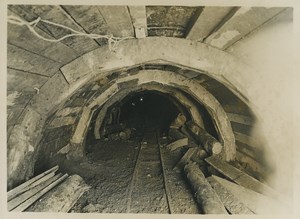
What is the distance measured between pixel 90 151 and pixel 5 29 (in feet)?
11.6

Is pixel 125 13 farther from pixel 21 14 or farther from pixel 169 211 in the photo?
pixel 169 211

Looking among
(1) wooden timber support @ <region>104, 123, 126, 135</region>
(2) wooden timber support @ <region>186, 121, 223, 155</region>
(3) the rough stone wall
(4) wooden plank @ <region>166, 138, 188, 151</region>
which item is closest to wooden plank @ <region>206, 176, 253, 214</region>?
(3) the rough stone wall

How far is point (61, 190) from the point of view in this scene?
2814 mm

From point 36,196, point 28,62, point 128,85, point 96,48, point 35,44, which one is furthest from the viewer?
point 128,85

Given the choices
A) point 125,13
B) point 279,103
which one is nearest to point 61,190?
point 125,13

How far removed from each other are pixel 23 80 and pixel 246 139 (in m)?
2.64

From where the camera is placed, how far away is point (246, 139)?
3.43m

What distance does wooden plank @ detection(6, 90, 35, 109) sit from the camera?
1.97 metres

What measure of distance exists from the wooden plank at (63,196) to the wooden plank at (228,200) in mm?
1551

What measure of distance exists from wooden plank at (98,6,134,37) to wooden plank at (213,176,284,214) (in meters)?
1.66

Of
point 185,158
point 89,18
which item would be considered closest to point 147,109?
point 185,158

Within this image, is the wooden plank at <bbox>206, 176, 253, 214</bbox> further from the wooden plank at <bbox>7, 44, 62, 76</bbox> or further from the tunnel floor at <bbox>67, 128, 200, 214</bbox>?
the wooden plank at <bbox>7, 44, 62, 76</bbox>

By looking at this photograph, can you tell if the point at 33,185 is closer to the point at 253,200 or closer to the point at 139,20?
the point at 139,20

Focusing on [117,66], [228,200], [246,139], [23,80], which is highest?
[117,66]
